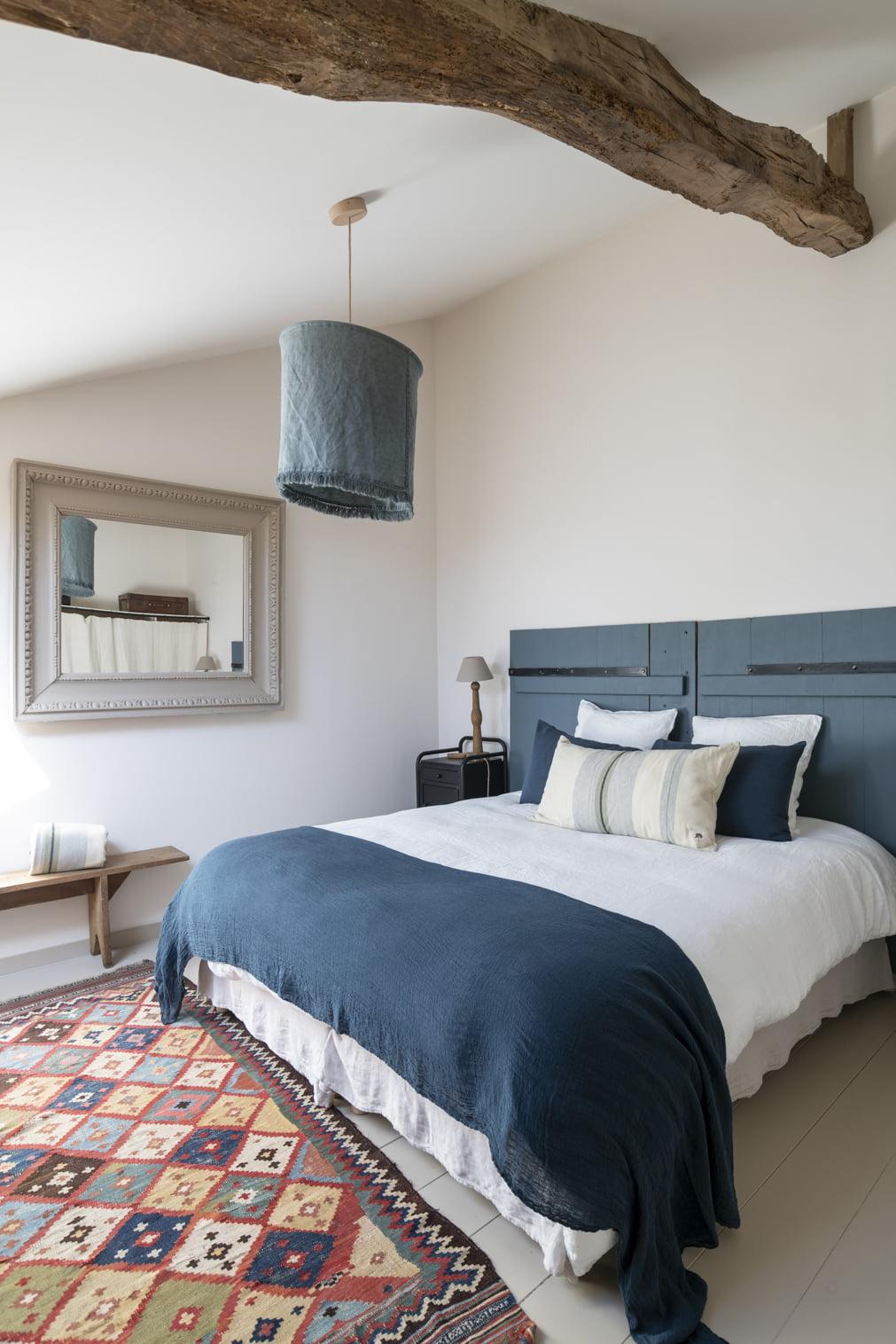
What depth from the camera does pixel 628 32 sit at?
2182mm

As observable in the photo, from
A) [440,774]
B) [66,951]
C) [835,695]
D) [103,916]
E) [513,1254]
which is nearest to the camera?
[513,1254]

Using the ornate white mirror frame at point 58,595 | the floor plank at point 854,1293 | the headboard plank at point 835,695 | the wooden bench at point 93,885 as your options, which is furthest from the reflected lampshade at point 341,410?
the floor plank at point 854,1293

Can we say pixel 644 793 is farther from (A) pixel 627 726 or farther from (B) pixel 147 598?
(B) pixel 147 598

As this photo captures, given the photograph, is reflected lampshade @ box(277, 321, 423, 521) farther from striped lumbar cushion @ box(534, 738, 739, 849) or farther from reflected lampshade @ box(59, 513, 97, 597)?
reflected lampshade @ box(59, 513, 97, 597)

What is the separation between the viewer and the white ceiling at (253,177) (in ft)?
6.00

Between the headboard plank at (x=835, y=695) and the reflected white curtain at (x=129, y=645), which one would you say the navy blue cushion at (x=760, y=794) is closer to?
the headboard plank at (x=835, y=695)

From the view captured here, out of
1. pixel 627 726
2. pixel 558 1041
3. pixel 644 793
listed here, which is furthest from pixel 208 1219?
pixel 627 726

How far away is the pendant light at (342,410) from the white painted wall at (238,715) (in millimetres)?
1401

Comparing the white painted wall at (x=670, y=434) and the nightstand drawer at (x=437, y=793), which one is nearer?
the white painted wall at (x=670, y=434)

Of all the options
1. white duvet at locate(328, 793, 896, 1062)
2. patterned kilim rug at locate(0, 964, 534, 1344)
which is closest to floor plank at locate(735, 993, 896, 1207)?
white duvet at locate(328, 793, 896, 1062)

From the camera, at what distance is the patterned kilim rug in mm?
1486

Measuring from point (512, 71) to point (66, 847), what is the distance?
118 inches

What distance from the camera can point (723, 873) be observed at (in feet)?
7.43

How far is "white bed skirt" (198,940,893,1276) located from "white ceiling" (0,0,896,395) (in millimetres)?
2227
